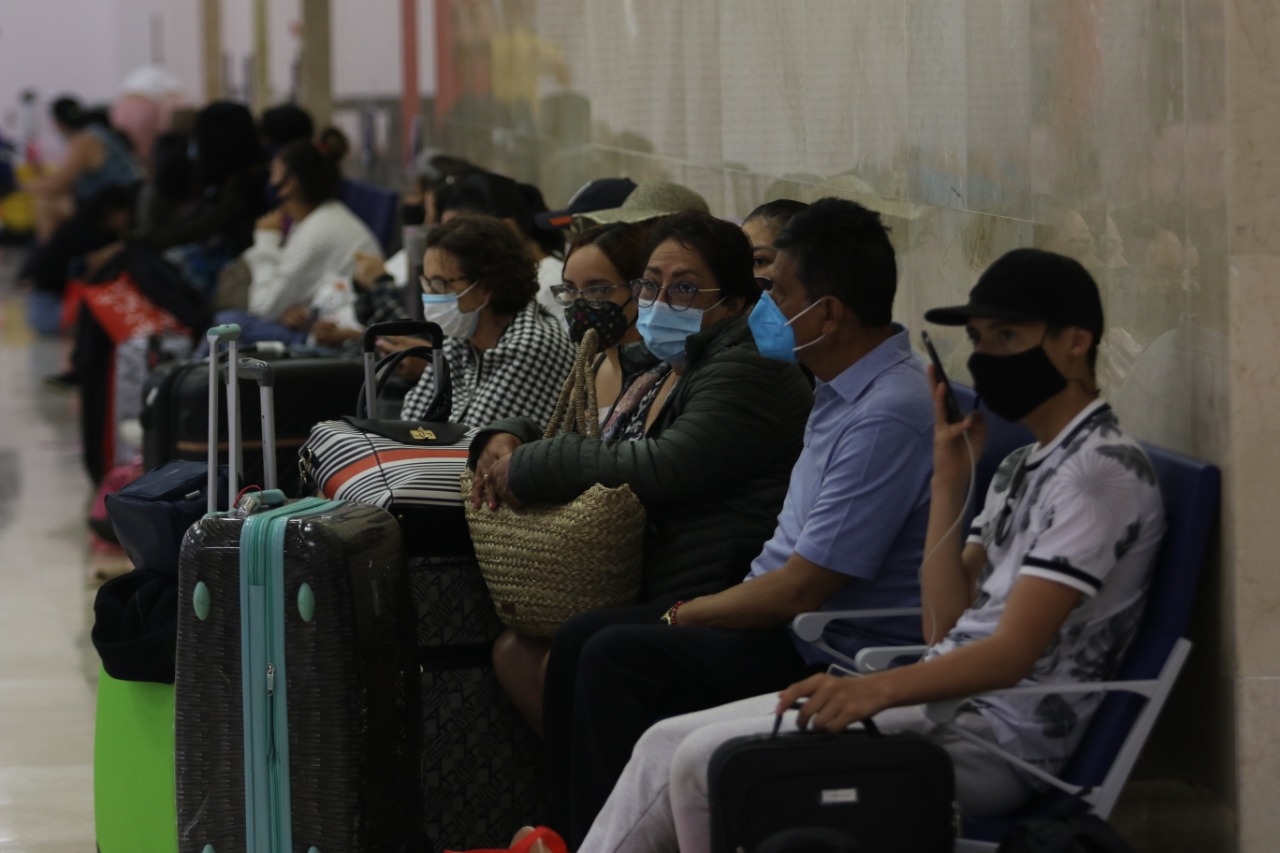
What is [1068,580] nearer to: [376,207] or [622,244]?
[622,244]

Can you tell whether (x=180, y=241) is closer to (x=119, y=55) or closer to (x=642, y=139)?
(x=642, y=139)

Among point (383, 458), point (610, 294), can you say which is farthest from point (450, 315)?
point (383, 458)

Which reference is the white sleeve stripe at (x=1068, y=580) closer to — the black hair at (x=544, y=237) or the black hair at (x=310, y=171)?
the black hair at (x=544, y=237)

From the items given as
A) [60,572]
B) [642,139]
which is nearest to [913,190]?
[642,139]

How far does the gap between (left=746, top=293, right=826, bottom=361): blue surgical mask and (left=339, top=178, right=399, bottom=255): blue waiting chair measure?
604cm

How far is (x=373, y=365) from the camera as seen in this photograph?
164 inches

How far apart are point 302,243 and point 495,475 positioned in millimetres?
4700

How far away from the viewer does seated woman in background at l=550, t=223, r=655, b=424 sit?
3863 mm

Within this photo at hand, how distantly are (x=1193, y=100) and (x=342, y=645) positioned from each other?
5.35 feet

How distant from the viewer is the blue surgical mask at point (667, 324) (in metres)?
3.50

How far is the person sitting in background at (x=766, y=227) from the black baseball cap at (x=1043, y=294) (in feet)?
3.43

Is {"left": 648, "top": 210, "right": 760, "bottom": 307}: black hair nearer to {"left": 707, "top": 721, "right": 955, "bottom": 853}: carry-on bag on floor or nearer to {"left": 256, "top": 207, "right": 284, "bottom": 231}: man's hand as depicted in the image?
{"left": 707, "top": 721, "right": 955, "bottom": 853}: carry-on bag on floor

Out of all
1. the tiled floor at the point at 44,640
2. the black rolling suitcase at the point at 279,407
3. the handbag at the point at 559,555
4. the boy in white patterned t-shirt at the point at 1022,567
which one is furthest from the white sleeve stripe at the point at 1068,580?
the black rolling suitcase at the point at 279,407

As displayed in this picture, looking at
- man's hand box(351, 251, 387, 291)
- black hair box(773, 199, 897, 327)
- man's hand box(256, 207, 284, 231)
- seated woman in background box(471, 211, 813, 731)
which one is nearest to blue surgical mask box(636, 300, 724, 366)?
seated woman in background box(471, 211, 813, 731)
